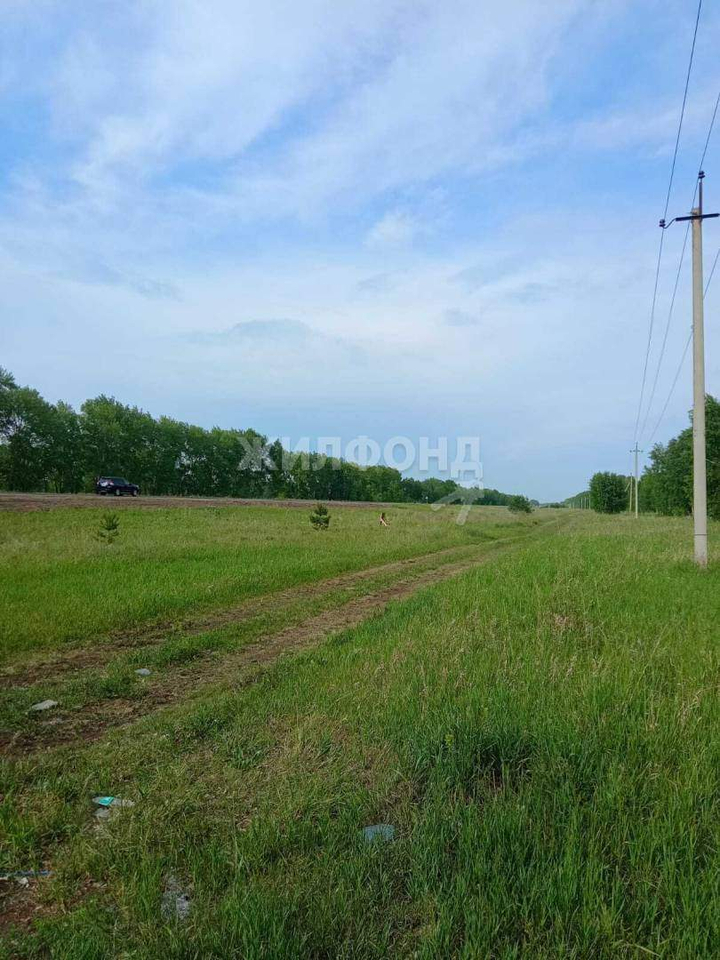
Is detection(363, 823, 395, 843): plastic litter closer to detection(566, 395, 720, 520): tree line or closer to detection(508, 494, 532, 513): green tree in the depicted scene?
detection(566, 395, 720, 520): tree line

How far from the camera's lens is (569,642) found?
6484mm

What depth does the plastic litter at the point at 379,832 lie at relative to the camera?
9.54ft

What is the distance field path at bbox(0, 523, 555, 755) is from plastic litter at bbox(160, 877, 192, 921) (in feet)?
7.59

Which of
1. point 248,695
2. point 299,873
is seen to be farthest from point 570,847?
point 248,695

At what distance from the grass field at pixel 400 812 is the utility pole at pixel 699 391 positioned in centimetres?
807

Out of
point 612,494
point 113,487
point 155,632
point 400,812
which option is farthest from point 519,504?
point 400,812

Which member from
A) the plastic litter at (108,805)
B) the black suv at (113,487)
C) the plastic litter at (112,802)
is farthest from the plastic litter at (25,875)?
the black suv at (113,487)

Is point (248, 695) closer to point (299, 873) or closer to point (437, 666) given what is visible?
point (437, 666)

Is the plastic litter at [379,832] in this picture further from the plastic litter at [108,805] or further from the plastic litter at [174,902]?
the plastic litter at [108,805]

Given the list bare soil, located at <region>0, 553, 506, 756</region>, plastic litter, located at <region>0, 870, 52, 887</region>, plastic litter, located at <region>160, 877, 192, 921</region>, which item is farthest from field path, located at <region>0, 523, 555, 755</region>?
plastic litter, located at <region>160, 877, 192, 921</region>

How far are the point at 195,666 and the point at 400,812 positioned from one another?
14.2 ft

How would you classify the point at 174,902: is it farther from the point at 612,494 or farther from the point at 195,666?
the point at 612,494

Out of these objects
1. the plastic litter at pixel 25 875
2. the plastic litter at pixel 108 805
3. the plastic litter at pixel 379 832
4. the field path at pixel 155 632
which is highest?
the plastic litter at pixel 379 832

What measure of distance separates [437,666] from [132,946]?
379cm
